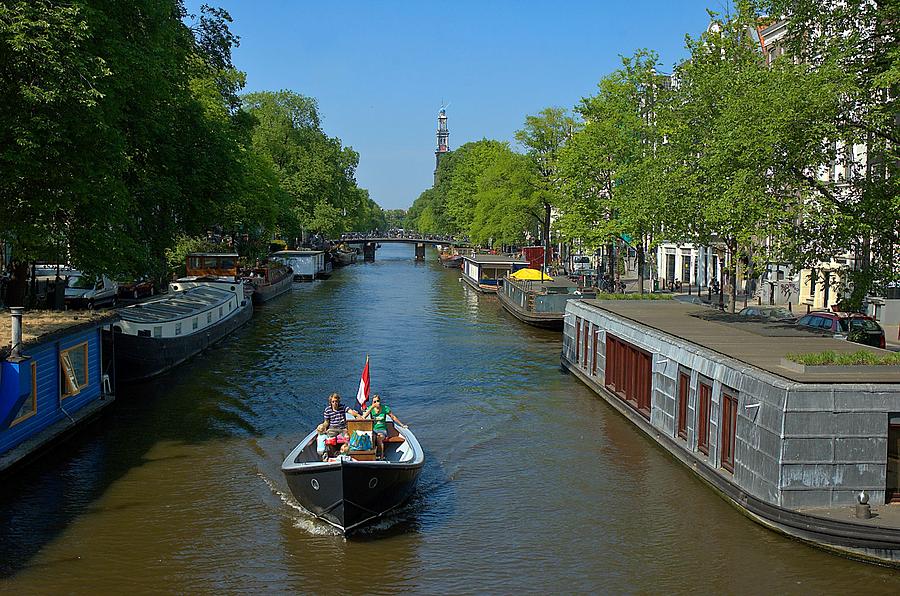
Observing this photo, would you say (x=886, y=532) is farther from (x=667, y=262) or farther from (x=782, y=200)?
(x=667, y=262)

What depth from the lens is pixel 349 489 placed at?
1778cm

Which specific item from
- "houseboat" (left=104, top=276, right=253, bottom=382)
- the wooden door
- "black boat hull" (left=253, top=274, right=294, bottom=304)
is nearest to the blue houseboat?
"houseboat" (left=104, top=276, right=253, bottom=382)

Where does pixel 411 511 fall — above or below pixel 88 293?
below

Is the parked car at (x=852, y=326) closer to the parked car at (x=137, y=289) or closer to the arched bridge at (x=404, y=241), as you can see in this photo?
the parked car at (x=137, y=289)

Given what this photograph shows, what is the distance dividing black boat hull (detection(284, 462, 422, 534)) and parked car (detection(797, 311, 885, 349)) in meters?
17.3

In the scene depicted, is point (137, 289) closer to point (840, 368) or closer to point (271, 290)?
point (271, 290)

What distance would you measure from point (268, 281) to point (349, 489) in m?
55.1

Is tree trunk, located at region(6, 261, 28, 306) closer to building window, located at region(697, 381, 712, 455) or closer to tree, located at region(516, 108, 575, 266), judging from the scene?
building window, located at region(697, 381, 712, 455)

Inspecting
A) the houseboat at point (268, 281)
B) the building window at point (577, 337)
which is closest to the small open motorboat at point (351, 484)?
the building window at point (577, 337)

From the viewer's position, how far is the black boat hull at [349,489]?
17.7 metres

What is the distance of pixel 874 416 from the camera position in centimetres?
1667

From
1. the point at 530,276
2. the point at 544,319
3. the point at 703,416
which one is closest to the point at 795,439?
the point at 703,416

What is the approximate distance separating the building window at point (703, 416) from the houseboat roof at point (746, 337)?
999 mm

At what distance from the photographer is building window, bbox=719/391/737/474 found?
19.3 m
